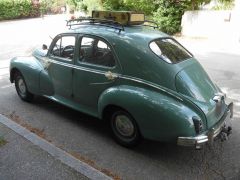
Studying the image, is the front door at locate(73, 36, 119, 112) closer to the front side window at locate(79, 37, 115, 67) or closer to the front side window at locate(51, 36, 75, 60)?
the front side window at locate(79, 37, 115, 67)

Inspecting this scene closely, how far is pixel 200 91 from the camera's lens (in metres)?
4.33

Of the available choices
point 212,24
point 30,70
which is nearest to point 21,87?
point 30,70

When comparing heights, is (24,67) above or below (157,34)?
below

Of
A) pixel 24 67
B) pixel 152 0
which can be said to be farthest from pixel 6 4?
pixel 24 67

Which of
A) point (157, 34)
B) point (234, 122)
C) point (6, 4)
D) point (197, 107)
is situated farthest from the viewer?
point (6, 4)

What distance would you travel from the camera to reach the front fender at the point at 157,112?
12.9 feet

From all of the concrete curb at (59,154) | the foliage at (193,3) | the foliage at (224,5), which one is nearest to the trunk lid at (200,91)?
the concrete curb at (59,154)

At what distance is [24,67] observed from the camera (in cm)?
616

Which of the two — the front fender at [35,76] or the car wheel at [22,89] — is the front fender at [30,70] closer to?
the front fender at [35,76]

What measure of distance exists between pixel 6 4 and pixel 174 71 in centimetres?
2590

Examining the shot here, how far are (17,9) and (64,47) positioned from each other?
24504 millimetres

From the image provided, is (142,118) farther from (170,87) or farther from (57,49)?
(57,49)

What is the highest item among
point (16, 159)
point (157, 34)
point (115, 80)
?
point (157, 34)

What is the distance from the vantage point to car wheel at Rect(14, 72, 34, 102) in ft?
20.9
